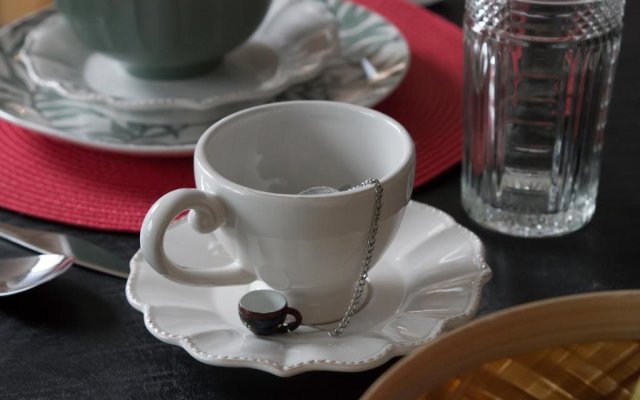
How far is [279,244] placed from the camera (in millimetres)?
395

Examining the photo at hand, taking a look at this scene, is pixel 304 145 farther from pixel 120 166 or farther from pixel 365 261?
pixel 120 166

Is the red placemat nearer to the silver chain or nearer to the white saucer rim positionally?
the white saucer rim

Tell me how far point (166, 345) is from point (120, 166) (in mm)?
189

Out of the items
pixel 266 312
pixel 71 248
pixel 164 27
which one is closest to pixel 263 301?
pixel 266 312

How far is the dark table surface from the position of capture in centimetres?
40

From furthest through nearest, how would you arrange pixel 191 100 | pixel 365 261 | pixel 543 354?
1. pixel 191 100
2. pixel 365 261
3. pixel 543 354

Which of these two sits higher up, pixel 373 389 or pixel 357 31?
pixel 373 389

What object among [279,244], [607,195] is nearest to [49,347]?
[279,244]

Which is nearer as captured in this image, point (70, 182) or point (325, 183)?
point (325, 183)

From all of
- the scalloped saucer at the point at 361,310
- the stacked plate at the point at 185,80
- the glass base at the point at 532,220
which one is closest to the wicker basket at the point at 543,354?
the scalloped saucer at the point at 361,310

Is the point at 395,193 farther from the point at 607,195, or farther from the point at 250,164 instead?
the point at 607,195

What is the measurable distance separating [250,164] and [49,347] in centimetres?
12

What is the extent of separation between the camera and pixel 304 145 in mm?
458

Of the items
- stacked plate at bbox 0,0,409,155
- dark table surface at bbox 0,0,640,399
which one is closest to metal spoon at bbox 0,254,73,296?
dark table surface at bbox 0,0,640,399
